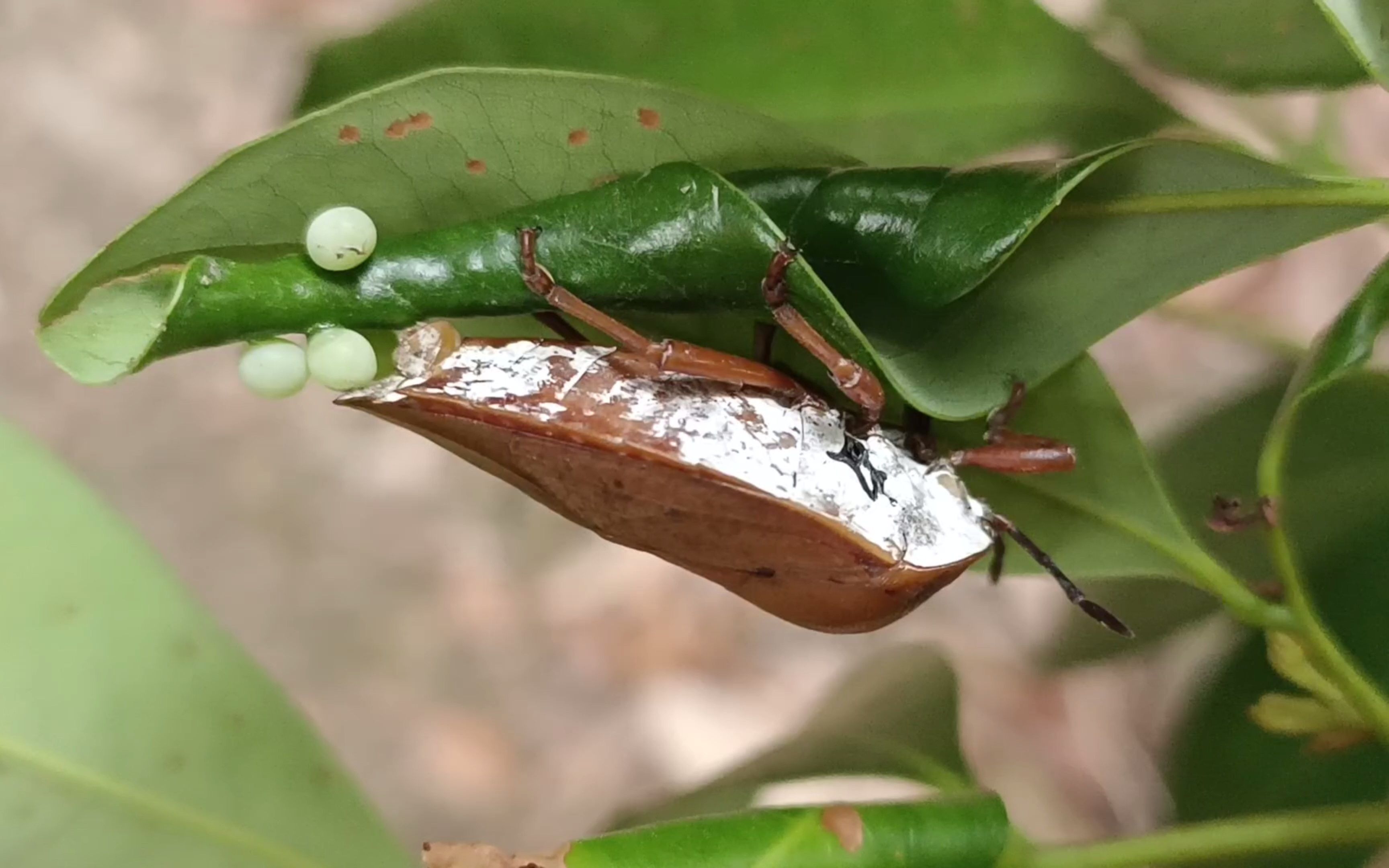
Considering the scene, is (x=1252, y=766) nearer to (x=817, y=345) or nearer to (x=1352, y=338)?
(x=1352, y=338)

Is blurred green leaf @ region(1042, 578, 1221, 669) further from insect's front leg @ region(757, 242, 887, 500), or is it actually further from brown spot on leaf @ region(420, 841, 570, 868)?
brown spot on leaf @ region(420, 841, 570, 868)

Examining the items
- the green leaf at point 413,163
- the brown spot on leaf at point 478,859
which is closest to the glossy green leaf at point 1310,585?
the green leaf at point 413,163

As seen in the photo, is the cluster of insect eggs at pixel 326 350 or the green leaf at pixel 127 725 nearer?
the cluster of insect eggs at pixel 326 350

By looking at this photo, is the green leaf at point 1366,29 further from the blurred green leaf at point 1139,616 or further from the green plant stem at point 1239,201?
Result: the blurred green leaf at point 1139,616

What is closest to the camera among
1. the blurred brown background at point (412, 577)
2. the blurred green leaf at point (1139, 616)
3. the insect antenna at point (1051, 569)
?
the insect antenna at point (1051, 569)

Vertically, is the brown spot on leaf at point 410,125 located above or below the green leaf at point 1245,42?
above

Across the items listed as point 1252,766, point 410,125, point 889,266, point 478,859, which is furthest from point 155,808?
point 1252,766

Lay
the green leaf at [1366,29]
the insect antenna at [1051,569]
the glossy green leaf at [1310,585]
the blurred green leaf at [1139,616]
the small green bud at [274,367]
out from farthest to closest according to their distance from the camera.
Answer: the blurred green leaf at [1139,616] < the glossy green leaf at [1310,585] < the insect antenna at [1051,569] < the small green bud at [274,367] < the green leaf at [1366,29]
